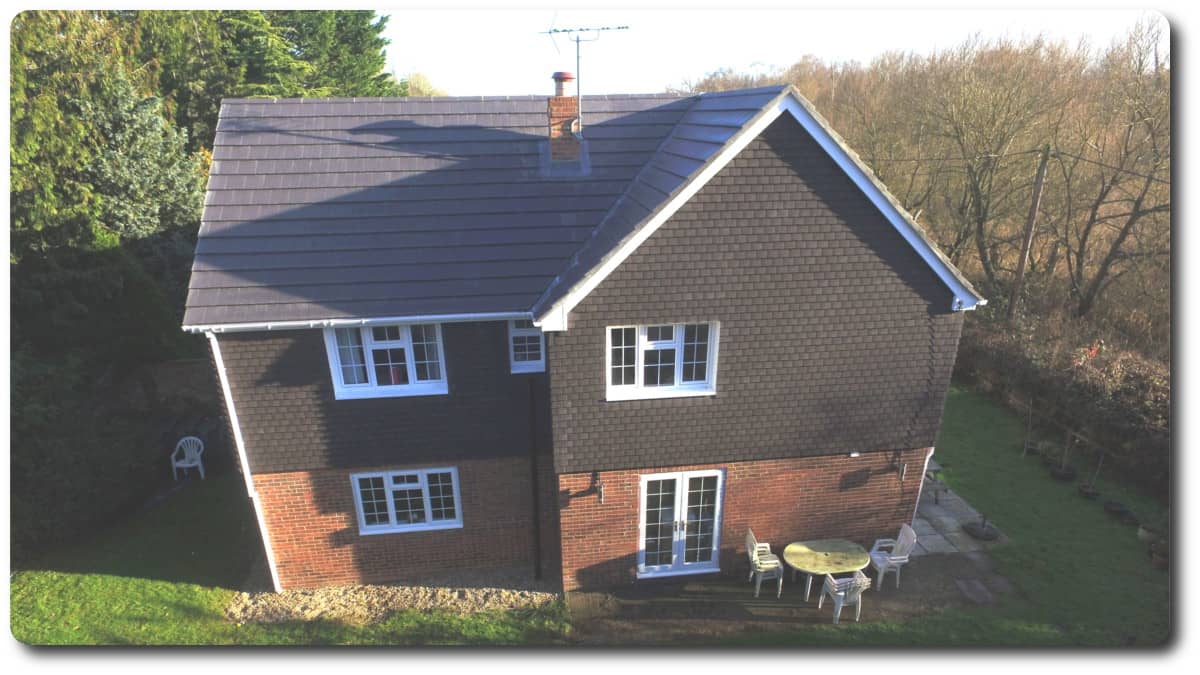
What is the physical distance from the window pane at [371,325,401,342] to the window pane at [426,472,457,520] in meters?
2.62

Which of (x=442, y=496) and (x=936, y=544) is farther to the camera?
(x=936, y=544)

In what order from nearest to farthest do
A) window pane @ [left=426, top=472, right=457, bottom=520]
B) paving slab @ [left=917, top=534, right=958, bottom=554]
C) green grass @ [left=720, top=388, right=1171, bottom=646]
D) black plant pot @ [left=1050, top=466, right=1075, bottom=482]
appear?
green grass @ [left=720, top=388, right=1171, bottom=646]
window pane @ [left=426, top=472, right=457, bottom=520]
paving slab @ [left=917, top=534, right=958, bottom=554]
black plant pot @ [left=1050, top=466, right=1075, bottom=482]

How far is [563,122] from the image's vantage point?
1170cm

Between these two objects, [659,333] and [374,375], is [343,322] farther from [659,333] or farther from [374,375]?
[659,333]

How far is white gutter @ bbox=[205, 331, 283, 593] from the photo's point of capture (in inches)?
393

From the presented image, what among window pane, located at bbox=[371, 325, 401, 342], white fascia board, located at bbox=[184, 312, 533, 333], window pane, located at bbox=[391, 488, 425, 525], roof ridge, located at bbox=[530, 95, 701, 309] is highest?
roof ridge, located at bbox=[530, 95, 701, 309]

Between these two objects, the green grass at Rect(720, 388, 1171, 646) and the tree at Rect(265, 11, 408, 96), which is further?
the tree at Rect(265, 11, 408, 96)

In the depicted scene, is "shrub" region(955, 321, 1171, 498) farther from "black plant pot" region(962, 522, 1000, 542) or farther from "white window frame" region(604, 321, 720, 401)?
"white window frame" region(604, 321, 720, 401)

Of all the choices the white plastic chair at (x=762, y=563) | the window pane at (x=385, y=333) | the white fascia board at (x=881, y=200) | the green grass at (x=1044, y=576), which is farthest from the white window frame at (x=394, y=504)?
the white fascia board at (x=881, y=200)

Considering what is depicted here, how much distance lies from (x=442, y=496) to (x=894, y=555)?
812 centimetres

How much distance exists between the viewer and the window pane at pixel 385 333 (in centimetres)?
1046

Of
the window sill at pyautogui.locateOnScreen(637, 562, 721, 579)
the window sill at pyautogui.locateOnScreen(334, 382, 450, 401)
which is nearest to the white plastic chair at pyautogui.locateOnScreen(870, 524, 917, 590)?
the window sill at pyautogui.locateOnScreen(637, 562, 721, 579)

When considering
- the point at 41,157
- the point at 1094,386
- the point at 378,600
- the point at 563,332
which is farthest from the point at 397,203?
the point at 1094,386

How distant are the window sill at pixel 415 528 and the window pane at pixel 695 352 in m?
5.18
